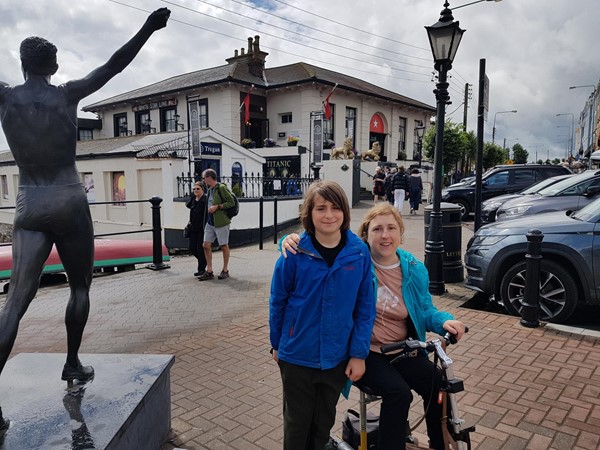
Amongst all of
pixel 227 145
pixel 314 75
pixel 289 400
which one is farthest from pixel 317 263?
pixel 314 75

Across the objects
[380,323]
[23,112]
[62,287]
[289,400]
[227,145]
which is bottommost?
[62,287]

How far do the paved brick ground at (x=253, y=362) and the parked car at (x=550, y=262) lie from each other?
39 centimetres

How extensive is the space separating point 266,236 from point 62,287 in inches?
310

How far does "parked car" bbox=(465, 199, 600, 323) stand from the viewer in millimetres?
5098

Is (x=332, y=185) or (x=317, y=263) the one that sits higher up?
(x=332, y=185)

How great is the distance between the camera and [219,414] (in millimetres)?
3375

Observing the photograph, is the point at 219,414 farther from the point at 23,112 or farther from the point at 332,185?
the point at 23,112

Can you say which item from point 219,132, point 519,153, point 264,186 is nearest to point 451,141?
point 219,132

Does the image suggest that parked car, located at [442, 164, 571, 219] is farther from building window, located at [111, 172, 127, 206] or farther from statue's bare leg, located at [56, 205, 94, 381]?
statue's bare leg, located at [56, 205, 94, 381]

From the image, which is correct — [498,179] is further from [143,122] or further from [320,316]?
[143,122]

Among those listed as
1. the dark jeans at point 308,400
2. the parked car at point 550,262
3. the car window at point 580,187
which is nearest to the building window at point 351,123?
the car window at point 580,187

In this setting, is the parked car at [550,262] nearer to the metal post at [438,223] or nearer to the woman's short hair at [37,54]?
the metal post at [438,223]

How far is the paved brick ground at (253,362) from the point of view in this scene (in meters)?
3.15

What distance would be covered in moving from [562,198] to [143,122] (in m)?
31.3
